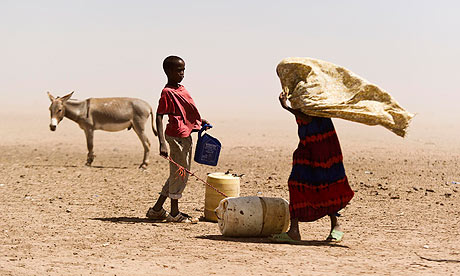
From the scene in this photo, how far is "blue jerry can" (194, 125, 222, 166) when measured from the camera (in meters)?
7.94

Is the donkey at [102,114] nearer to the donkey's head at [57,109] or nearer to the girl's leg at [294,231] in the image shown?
the donkey's head at [57,109]

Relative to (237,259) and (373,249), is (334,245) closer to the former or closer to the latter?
(373,249)

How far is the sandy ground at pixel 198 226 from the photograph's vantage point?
5.89 m

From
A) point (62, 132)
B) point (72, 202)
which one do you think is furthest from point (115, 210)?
point (62, 132)

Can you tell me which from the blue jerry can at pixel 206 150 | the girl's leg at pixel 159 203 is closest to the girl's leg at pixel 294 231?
the blue jerry can at pixel 206 150

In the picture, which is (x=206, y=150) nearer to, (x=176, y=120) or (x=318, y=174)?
(x=176, y=120)

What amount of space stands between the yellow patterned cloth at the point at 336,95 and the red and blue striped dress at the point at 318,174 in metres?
0.24

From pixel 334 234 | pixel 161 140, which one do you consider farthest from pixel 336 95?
pixel 161 140

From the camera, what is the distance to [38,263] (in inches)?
233

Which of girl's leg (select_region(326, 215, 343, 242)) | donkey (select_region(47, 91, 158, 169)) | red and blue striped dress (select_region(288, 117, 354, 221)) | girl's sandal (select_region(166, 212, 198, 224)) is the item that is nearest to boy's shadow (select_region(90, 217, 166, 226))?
girl's sandal (select_region(166, 212, 198, 224))

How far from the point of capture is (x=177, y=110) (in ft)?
25.3

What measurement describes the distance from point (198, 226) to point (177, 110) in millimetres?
1412

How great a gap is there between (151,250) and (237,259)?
919mm

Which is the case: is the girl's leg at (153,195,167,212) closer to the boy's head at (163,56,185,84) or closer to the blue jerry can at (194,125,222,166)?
the blue jerry can at (194,125,222,166)
